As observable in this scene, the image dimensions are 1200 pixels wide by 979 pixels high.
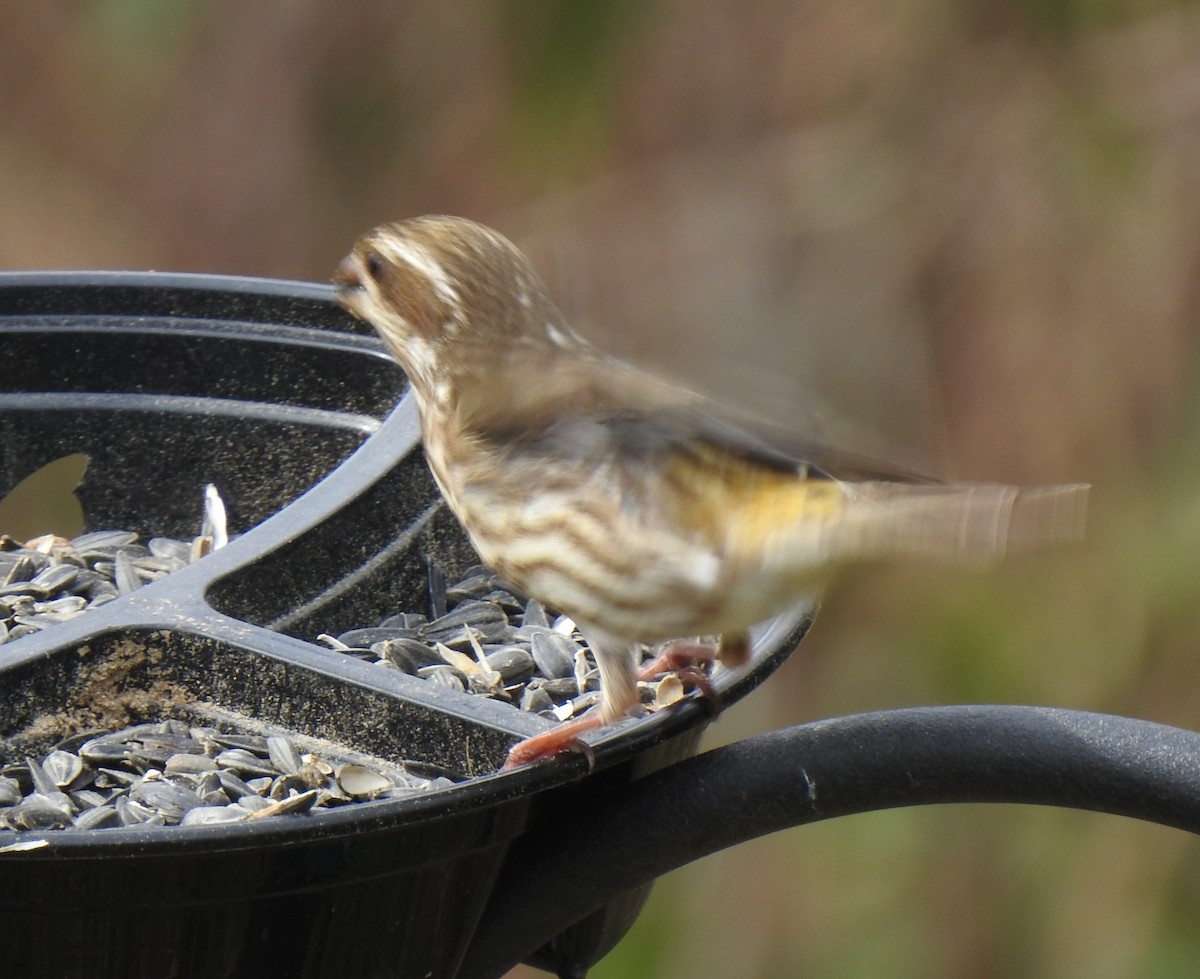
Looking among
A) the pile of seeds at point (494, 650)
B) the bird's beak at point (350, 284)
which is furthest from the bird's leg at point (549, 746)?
the bird's beak at point (350, 284)

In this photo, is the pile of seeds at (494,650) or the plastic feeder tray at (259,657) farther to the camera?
the pile of seeds at (494,650)

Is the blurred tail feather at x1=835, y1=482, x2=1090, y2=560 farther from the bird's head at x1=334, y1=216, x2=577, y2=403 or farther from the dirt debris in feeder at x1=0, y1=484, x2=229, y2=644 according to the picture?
the dirt debris in feeder at x1=0, y1=484, x2=229, y2=644

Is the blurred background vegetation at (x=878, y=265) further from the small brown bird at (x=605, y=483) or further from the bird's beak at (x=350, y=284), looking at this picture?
the bird's beak at (x=350, y=284)

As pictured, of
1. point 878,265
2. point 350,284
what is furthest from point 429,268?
point 878,265

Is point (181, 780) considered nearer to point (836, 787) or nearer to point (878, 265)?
point (836, 787)

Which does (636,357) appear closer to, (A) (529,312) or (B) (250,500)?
(A) (529,312)

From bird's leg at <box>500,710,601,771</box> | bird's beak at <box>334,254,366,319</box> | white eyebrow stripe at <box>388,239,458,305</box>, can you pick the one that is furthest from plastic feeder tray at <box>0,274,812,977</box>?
white eyebrow stripe at <box>388,239,458,305</box>

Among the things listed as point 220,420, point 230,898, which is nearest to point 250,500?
point 220,420
